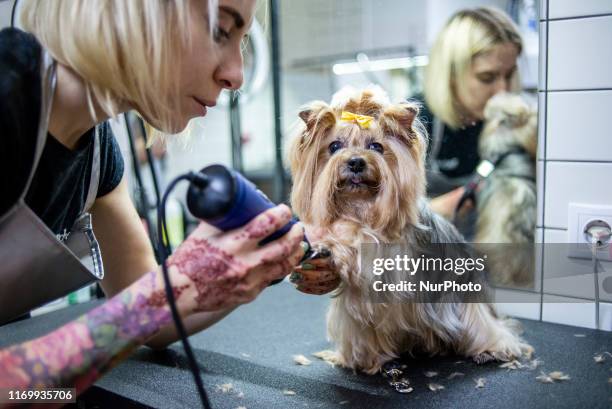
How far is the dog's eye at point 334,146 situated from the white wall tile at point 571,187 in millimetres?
483

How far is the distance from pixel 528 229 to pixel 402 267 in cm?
43

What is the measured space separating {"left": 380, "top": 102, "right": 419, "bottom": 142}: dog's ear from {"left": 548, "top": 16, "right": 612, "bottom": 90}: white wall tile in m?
0.37

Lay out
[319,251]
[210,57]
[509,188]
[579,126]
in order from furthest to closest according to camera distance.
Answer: [509,188] → [579,126] → [319,251] → [210,57]

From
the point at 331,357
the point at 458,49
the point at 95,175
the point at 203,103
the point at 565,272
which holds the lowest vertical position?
the point at 331,357

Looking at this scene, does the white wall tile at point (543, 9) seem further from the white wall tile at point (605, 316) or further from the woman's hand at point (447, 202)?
the white wall tile at point (605, 316)

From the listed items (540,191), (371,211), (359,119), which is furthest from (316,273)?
(540,191)

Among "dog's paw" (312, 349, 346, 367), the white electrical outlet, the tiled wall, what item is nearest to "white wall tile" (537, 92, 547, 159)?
the tiled wall

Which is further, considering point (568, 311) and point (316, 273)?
point (568, 311)

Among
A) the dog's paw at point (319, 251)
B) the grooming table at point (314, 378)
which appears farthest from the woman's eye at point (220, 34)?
the grooming table at point (314, 378)

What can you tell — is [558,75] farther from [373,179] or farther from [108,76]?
[108,76]

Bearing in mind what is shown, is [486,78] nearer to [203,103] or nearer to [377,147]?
[377,147]

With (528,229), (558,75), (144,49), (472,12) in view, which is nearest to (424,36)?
(472,12)

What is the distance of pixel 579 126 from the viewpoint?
103 centimetres

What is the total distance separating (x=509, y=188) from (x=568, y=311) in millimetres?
295
